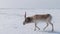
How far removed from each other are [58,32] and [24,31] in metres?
0.21

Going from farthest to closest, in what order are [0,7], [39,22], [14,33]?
1. [0,7]
2. [39,22]
3. [14,33]

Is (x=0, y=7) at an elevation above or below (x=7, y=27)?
above

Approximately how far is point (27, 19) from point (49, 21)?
0.50 ft

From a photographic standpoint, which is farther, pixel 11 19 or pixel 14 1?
pixel 14 1

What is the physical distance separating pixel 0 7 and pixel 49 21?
0.59 metres

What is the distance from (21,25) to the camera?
1.02 m

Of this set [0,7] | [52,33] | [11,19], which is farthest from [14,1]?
[52,33]

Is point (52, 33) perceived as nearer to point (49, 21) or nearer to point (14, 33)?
point (49, 21)

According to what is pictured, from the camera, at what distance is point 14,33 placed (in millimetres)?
920

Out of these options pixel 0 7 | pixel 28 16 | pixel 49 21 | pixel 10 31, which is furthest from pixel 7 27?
pixel 0 7

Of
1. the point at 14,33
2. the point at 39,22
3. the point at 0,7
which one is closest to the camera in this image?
the point at 14,33

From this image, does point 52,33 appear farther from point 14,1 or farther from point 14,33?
point 14,1

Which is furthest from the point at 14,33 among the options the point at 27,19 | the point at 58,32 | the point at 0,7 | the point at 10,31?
the point at 0,7

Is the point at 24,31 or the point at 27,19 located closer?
the point at 24,31
